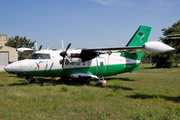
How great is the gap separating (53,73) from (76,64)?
2157mm

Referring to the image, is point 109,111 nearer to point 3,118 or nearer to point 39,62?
point 3,118


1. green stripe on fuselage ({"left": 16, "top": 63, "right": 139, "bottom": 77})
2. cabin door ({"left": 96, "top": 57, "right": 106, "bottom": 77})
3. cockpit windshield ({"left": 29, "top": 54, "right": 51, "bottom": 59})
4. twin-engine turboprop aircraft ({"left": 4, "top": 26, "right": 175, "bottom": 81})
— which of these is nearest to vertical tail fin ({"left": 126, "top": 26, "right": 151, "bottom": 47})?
twin-engine turboprop aircraft ({"left": 4, "top": 26, "right": 175, "bottom": 81})

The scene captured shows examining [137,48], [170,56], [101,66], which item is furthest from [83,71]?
[170,56]

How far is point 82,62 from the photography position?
14.7 metres

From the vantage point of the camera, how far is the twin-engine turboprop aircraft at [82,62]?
12562 mm

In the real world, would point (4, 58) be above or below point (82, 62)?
above

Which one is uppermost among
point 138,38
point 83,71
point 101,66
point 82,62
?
point 138,38

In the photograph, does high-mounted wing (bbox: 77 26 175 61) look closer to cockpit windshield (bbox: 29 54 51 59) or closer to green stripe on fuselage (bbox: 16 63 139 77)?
green stripe on fuselage (bbox: 16 63 139 77)

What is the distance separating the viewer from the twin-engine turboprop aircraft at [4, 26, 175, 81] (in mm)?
12562

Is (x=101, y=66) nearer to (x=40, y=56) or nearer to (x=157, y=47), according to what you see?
(x=40, y=56)

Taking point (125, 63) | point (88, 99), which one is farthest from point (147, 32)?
point (88, 99)

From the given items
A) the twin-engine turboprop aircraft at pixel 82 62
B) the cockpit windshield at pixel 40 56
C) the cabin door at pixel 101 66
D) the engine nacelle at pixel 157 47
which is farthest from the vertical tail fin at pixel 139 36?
the cockpit windshield at pixel 40 56

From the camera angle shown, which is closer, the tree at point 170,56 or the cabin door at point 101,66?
the cabin door at point 101,66

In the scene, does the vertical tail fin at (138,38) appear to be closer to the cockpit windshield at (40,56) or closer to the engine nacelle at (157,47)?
the engine nacelle at (157,47)
